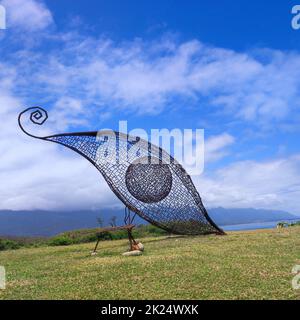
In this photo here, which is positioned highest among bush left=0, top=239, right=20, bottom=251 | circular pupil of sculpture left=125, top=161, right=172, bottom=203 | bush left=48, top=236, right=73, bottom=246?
circular pupil of sculpture left=125, top=161, right=172, bottom=203

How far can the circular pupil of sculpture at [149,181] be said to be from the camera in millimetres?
15844

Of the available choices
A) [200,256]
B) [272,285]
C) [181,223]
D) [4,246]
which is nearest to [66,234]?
[4,246]

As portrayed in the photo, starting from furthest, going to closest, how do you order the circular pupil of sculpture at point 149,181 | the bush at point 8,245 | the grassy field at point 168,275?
the bush at point 8,245 → the circular pupil of sculpture at point 149,181 → the grassy field at point 168,275

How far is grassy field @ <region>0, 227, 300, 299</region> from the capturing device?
8164mm

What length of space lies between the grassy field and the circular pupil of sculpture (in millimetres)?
2496

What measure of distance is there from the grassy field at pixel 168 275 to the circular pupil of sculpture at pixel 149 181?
2.50 metres

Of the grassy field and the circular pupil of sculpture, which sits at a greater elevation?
the circular pupil of sculpture

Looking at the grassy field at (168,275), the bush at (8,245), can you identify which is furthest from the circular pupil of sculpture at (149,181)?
the bush at (8,245)

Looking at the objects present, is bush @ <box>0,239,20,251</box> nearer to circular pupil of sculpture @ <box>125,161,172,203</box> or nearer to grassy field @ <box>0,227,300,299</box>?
grassy field @ <box>0,227,300,299</box>

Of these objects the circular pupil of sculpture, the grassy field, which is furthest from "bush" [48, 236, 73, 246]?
the grassy field

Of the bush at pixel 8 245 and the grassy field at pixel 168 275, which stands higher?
the grassy field at pixel 168 275

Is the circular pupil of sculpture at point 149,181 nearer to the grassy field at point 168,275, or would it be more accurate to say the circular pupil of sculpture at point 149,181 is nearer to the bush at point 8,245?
the grassy field at point 168,275

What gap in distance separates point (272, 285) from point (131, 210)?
7947 millimetres
